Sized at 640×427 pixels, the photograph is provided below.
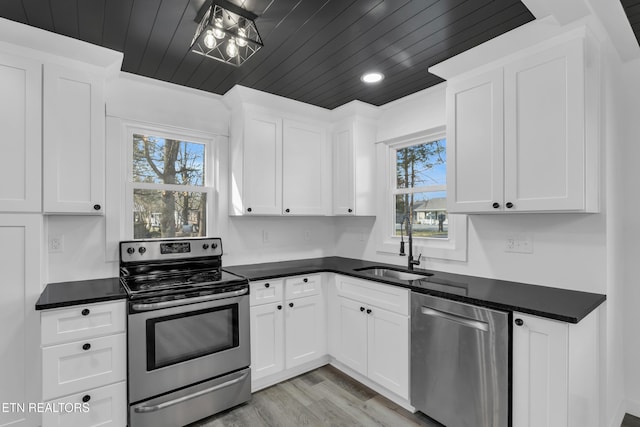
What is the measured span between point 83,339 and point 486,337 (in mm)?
2301

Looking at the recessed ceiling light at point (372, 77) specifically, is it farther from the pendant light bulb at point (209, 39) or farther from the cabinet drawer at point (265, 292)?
the cabinet drawer at point (265, 292)

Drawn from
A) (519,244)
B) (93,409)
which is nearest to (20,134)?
A: (93,409)

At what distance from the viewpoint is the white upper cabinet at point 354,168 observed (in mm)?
3322

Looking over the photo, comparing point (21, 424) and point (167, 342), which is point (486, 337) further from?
point (21, 424)

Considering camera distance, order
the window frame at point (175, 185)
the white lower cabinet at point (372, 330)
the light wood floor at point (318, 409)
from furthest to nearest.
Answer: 1. the window frame at point (175, 185)
2. the white lower cabinet at point (372, 330)
3. the light wood floor at point (318, 409)

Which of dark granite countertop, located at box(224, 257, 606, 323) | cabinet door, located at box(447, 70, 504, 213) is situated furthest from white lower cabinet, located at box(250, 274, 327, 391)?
cabinet door, located at box(447, 70, 504, 213)

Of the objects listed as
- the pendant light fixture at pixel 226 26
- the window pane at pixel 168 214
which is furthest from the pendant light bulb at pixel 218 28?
the window pane at pixel 168 214

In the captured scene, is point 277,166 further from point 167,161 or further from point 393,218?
point 393,218

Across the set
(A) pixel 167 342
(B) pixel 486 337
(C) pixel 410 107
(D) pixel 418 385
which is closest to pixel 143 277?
(A) pixel 167 342

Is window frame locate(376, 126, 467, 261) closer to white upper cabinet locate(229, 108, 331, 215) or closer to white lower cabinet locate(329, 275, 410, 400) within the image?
white upper cabinet locate(229, 108, 331, 215)

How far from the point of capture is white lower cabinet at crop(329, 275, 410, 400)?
2.38 m

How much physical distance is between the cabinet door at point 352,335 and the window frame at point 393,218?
0.77 m

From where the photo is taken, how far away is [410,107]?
10.2 ft

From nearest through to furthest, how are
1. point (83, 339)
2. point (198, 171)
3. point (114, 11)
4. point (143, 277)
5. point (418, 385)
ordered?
point (114, 11) → point (83, 339) → point (418, 385) → point (143, 277) → point (198, 171)
